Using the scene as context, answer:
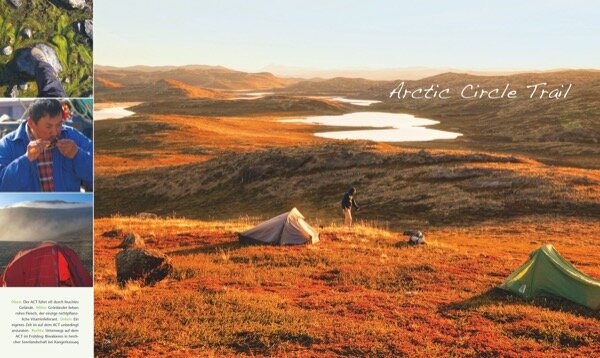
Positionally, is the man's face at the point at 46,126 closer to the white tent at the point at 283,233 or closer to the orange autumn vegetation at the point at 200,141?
the white tent at the point at 283,233

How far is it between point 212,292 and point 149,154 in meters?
75.6

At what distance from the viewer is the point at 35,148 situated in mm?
11891

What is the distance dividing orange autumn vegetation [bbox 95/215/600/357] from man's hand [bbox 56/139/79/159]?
4.39 metres

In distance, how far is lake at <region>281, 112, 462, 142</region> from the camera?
10319 cm

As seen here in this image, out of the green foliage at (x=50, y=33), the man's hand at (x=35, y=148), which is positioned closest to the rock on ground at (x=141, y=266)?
the man's hand at (x=35, y=148)

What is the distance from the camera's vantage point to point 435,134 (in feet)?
342

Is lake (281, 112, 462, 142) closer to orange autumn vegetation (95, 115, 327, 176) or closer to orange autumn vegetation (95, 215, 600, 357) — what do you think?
orange autumn vegetation (95, 115, 327, 176)

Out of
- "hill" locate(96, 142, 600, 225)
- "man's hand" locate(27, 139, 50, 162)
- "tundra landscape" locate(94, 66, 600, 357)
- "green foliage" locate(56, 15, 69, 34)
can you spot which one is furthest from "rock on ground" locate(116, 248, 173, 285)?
"hill" locate(96, 142, 600, 225)

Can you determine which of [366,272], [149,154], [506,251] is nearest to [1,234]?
[366,272]

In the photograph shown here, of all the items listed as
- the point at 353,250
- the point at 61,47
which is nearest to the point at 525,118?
the point at 353,250

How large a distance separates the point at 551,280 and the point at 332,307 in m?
6.89

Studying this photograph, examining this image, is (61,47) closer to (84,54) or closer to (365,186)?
(84,54)

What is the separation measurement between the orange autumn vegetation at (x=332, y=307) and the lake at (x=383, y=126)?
256 ft

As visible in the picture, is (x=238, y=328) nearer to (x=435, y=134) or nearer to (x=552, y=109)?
(x=435, y=134)
